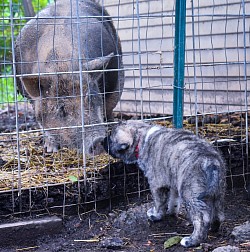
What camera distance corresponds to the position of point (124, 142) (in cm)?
527

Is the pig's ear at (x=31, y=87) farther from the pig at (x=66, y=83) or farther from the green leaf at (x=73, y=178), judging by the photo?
the green leaf at (x=73, y=178)

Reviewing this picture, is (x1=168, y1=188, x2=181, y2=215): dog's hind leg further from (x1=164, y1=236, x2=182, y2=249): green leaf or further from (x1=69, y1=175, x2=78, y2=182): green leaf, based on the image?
(x1=69, y1=175, x2=78, y2=182): green leaf

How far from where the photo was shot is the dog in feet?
14.9

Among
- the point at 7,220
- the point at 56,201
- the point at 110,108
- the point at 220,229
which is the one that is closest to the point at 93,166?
the point at 56,201

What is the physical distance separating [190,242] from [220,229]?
1.79 feet

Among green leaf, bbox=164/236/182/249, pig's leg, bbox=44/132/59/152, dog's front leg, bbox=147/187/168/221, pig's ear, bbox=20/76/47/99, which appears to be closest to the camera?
green leaf, bbox=164/236/182/249

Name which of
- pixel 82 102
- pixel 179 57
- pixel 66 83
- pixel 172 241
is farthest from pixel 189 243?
pixel 66 83

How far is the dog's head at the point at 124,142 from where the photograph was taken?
5.27 m

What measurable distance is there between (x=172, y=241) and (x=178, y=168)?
0.58 m

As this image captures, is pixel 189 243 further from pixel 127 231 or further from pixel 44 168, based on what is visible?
pixel 44 168

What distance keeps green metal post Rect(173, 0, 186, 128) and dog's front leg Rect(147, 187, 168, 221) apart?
0.96 meters

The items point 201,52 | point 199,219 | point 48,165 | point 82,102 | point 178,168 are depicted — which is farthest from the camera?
point 201,52

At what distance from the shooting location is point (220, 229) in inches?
198

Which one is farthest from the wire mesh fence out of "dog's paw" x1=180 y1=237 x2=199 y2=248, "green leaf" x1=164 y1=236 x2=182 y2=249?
"dog's paw" x1=180 y1=237 x2=199 y2=248
